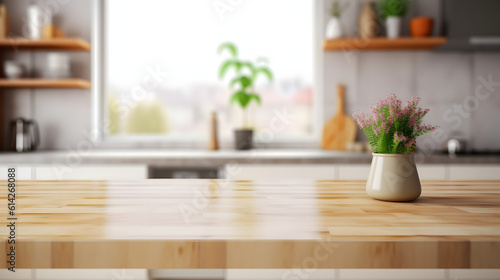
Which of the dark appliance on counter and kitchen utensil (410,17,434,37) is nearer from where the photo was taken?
the dark appliance on counter

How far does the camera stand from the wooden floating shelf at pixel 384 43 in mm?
2766

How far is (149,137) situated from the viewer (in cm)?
324

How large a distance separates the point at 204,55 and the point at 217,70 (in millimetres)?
157

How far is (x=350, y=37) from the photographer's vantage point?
120 inches

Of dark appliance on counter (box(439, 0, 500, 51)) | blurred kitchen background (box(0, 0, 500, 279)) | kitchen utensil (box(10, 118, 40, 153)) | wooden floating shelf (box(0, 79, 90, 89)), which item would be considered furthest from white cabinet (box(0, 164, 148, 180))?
dark appliance on counter (box(439, 0, 500, 51))

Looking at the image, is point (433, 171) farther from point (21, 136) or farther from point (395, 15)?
point (21, 136)

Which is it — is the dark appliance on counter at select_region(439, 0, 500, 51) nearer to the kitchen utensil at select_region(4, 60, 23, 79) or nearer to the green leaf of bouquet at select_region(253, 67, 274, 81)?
the green leaf of bouquet at select_region(253, 67, 274, 81)

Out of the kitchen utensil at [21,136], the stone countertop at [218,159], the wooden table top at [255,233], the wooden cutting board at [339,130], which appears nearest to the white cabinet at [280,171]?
the stone countertop at [218,159]

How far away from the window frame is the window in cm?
3

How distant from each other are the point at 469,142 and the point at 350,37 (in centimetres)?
119

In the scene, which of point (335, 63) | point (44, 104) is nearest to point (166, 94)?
point (44, 104)

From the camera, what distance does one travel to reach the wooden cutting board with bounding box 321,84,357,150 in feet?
9.92

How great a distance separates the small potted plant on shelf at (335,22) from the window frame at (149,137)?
0.10 m

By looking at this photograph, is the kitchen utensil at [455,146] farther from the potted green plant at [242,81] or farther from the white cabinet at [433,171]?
the potted green plant at [242,81]
